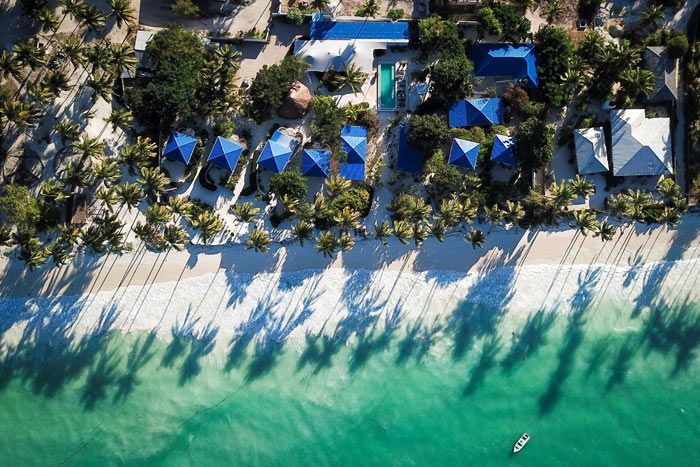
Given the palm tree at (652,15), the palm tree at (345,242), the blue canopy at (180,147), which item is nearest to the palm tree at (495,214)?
the palm tree at (345,242)

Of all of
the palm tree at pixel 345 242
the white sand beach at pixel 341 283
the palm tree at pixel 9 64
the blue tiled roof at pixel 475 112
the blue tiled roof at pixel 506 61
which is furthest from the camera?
the white sand beach at pixel 341 283

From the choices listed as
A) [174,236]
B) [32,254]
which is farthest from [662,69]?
[32,254]

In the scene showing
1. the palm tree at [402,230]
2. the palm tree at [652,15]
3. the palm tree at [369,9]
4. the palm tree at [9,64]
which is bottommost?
the palm tree at [9,64]

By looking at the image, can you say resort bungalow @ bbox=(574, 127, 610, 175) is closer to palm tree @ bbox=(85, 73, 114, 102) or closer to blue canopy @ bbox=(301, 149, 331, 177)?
blue canopy @ bbox=(301, 149, 331, 177)

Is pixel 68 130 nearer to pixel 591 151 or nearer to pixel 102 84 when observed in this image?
pixel 102 84

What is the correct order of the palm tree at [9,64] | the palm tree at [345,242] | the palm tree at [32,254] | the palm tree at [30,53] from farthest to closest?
1. the palm tree at [345,242]
2. the palm tree at [32,254]
3. the palm tree at [30,53]
4. the palm tree at [9,64]

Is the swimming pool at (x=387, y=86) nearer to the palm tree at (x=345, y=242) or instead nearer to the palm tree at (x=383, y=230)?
the palm tree at (x=383, y=230)
